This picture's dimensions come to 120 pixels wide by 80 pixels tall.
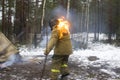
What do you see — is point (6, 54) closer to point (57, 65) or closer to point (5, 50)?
point (5, 50)

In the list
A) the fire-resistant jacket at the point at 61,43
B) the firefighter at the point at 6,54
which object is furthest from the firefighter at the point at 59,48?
the firefighter at the point at 6,54

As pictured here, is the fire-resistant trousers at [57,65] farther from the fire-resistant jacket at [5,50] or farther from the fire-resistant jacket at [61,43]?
the fire-resistant jacket at [5,50]

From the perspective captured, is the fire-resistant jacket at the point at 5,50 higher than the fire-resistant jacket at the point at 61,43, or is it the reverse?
the fire-resistant jacket at the point at 61,43

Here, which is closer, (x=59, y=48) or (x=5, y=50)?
(x=59, y=48)

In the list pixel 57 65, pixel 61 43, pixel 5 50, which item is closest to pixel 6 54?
pixel 5 50

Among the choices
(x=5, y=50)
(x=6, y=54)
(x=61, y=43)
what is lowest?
(x=6, y=54)

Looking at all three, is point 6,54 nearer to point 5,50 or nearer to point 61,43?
point 5,50

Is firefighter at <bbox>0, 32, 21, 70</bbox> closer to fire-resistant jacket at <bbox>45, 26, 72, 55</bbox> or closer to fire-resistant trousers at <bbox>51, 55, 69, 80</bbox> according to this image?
fire-resistant trousers at <bbox>51, 55, 69, 80</bbox>

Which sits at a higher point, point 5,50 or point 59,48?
point 59,48

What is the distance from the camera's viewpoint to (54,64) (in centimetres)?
874

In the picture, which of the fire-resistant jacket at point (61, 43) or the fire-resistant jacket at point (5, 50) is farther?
the fire-resistant jacket at point (5, 50)

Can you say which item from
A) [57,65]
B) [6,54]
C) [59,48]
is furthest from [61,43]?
[6,54]

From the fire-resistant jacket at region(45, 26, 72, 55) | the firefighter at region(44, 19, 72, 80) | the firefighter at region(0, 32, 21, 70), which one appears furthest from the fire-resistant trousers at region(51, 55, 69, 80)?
the firefighter at region(0, 32, 21, 70)

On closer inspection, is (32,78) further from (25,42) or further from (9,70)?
(25,42)
